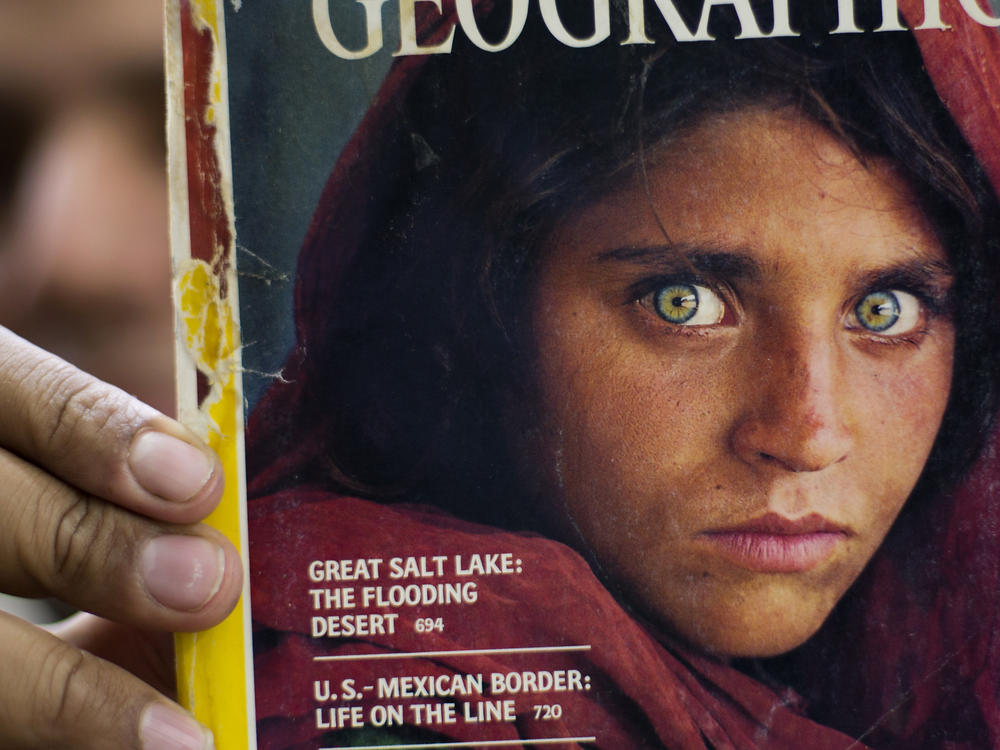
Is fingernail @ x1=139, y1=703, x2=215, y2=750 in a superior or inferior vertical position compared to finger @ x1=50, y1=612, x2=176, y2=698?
inferior

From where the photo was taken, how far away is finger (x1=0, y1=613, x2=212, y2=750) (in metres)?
0.41

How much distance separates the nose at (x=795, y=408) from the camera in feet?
1.39

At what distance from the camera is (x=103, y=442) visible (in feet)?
1.36

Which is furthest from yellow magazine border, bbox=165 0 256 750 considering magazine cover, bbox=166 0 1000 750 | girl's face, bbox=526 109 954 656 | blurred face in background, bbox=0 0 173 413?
blurred face in background, bbox=0 0 173 413

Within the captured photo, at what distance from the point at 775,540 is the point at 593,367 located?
13 cm

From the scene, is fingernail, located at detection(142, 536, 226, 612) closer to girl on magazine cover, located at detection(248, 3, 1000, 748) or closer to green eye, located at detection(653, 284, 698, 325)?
girl on magazine cover, located at detection(248, 3, 1000, 748)

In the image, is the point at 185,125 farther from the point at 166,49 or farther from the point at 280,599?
the point at 280,599

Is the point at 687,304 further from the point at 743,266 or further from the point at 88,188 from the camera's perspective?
the point at 88,188

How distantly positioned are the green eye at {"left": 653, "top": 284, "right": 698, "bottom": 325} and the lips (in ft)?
0.36

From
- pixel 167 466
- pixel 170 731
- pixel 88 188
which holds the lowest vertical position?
pixel 170 731

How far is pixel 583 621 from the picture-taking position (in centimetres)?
43

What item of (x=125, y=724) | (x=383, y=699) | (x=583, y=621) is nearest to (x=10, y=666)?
(x=125, y=724)

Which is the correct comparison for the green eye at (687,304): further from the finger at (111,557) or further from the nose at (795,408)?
the finger at (111,557)

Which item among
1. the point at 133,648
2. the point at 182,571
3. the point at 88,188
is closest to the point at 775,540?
the point at 182,571
